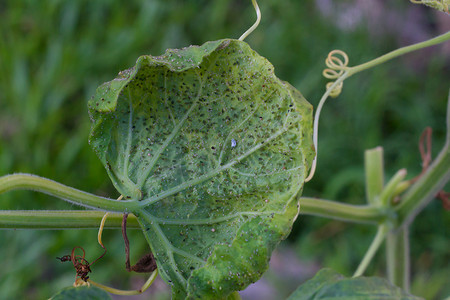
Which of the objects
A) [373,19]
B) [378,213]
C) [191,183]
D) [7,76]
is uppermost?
[7,76]

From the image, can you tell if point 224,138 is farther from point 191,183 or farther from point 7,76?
point 7,76

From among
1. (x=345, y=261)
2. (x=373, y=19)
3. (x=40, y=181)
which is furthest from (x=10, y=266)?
(x=373, y=19)

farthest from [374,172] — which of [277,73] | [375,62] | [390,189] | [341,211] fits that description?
[277,73]

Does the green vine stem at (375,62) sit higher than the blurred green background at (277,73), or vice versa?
the blurred green background at (277,73)

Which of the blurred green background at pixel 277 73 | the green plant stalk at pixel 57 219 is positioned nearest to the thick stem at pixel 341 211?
the green plant stalk at pixel 57 219

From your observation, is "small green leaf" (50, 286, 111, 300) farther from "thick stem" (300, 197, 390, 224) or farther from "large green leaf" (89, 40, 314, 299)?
"thick stem" (300, 197, 390, 224)

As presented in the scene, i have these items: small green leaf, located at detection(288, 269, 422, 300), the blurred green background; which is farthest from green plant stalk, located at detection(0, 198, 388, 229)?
the blurred green background

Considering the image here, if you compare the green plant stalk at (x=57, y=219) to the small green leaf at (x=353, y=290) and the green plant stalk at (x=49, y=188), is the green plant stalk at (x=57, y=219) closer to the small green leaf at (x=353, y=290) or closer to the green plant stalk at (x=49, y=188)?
the green plant stalk at (x=49, y=188)

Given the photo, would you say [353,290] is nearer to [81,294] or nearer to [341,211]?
[341,211]
